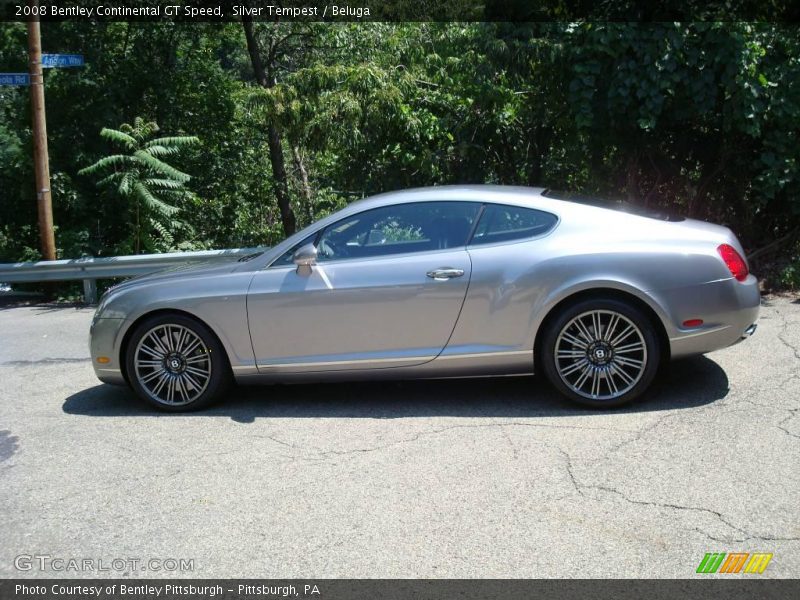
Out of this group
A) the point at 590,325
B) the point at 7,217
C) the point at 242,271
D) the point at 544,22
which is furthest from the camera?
the point at 7,217

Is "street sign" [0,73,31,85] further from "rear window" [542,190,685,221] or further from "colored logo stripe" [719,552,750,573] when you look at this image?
"colored logo stripe" [719,552,750,573]

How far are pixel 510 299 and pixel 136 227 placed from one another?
25.8 feet

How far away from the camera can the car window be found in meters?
5.95

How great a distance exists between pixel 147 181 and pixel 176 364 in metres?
6.43

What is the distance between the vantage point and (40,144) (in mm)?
11922

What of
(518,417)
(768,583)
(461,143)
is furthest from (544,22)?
(768,583)

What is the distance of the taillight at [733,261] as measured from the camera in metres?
5.67

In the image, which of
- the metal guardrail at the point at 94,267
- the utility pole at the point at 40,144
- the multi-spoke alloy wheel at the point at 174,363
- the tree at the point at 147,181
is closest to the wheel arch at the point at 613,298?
the multi-spoke alloy wheel at the point at 174,363

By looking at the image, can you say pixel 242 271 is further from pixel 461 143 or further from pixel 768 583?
pixel 461 143

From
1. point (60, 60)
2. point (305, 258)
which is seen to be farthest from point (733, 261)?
point (60, 60)

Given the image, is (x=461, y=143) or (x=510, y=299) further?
(x=461, y=143)

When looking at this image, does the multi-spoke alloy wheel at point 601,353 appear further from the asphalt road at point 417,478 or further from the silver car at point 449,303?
the asphalt road at point 417,478

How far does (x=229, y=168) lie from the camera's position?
14.4 meters

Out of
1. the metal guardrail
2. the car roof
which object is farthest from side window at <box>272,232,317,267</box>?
the metal guardrail
